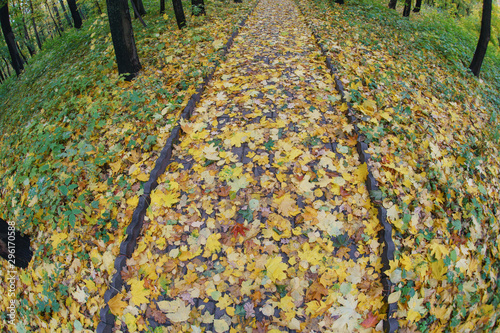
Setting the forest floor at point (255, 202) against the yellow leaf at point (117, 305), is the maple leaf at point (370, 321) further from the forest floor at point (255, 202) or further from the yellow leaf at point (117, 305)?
the yellow leaf at point (117, 305)

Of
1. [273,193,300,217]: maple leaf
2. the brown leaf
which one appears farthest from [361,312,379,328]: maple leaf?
[273,193,300,217]: maple leaf

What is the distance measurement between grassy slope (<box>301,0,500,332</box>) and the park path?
332mm

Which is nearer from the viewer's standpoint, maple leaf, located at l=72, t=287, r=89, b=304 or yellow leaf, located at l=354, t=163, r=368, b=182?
maple leaf, located at l=72, t=287, r=89, b=304

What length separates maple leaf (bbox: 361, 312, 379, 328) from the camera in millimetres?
2111

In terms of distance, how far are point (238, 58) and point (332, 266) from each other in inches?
191

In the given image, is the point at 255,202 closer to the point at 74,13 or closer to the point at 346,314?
the point at 346,314

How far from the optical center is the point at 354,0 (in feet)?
35.7

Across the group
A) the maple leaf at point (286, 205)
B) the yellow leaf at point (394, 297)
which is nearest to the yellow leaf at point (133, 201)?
the maple leaf at point (286, 205)

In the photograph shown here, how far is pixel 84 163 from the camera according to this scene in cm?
354

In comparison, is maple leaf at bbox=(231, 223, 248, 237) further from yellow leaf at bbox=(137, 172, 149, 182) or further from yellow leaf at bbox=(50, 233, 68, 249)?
yellow leaf at bbox=(50, 233, 68, 249)

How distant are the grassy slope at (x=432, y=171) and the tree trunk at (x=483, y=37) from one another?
0.46 m

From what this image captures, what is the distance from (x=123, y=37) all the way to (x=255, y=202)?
4.34m

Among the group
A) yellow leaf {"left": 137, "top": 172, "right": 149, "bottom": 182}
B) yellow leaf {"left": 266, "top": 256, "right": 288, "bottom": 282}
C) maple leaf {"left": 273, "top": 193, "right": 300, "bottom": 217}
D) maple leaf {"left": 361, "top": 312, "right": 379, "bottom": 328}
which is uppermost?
yellow leaf {"left": 137, "top": 172, "right": 149, "bottom": 182}

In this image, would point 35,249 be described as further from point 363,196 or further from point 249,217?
point 363,196
